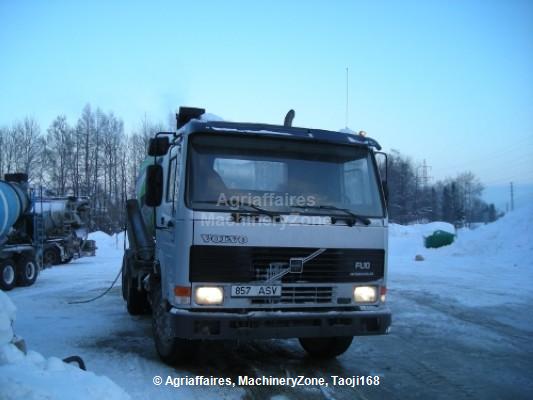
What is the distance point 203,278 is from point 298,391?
158cm

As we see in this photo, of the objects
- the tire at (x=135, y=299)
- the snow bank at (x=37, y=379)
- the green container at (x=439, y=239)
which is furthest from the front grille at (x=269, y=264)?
the green container at (x=439, y=239)

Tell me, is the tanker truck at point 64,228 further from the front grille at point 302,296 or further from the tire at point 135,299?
the front grille at point 302,296

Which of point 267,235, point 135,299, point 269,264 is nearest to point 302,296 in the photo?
point 269,264

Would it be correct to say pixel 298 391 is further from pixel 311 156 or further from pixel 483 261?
pixel 483 261

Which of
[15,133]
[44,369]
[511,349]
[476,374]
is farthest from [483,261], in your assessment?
[15,133]

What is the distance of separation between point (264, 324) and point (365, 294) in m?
1.28

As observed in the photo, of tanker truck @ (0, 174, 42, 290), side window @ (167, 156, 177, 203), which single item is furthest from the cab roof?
tanker truck @ (0, 174, 42, 290)

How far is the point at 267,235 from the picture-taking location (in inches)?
207

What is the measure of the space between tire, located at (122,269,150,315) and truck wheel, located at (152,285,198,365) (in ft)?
9.79

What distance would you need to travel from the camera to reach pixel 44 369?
4273 millimetres

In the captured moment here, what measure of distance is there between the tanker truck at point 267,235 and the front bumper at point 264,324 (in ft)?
0.03

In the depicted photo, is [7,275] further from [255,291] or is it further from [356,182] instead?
[356,182]

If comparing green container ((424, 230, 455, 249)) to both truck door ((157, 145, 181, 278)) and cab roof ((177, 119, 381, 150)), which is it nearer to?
cab roof ((177, 119, 381, 150))

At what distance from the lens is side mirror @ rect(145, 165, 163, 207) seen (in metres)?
5.79
